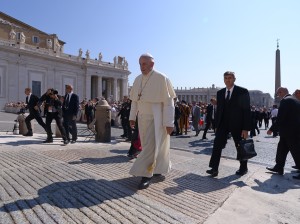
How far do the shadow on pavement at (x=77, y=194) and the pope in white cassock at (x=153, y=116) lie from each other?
1.53 ft

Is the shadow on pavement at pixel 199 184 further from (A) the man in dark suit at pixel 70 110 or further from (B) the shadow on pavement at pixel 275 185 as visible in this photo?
(A) the man in dark suit at pixel 70 110

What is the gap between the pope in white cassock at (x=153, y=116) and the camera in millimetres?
4422

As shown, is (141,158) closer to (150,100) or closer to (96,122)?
(150,100)

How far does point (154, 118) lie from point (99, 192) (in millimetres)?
1471

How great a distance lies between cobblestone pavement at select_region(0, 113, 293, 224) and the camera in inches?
118

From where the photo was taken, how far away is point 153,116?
4.58m

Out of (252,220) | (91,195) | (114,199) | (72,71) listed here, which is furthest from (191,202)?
(72,71)

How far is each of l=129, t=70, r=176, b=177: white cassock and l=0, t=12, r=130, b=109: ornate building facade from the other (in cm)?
4227

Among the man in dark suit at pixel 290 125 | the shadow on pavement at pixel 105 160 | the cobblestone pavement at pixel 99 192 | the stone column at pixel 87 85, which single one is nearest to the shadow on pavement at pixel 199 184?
the cobblestone pavement at pixel 99 192

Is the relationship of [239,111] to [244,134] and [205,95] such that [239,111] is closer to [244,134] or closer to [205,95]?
[244,134]

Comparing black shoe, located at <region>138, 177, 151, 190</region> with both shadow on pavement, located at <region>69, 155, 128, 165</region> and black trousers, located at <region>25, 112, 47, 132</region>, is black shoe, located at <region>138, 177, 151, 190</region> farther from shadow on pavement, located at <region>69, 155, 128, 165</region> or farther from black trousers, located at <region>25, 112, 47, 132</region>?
black trousers, located at <region>25, 112, 47, 132</region>

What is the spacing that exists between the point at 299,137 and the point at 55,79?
4826 centimetres

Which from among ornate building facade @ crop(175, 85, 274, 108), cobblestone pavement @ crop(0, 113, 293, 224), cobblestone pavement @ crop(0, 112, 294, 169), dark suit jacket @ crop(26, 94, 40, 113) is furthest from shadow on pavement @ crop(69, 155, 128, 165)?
ornate building facade @ crop(175, 85, 274, 108)

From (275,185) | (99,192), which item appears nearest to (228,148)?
(275,185)
